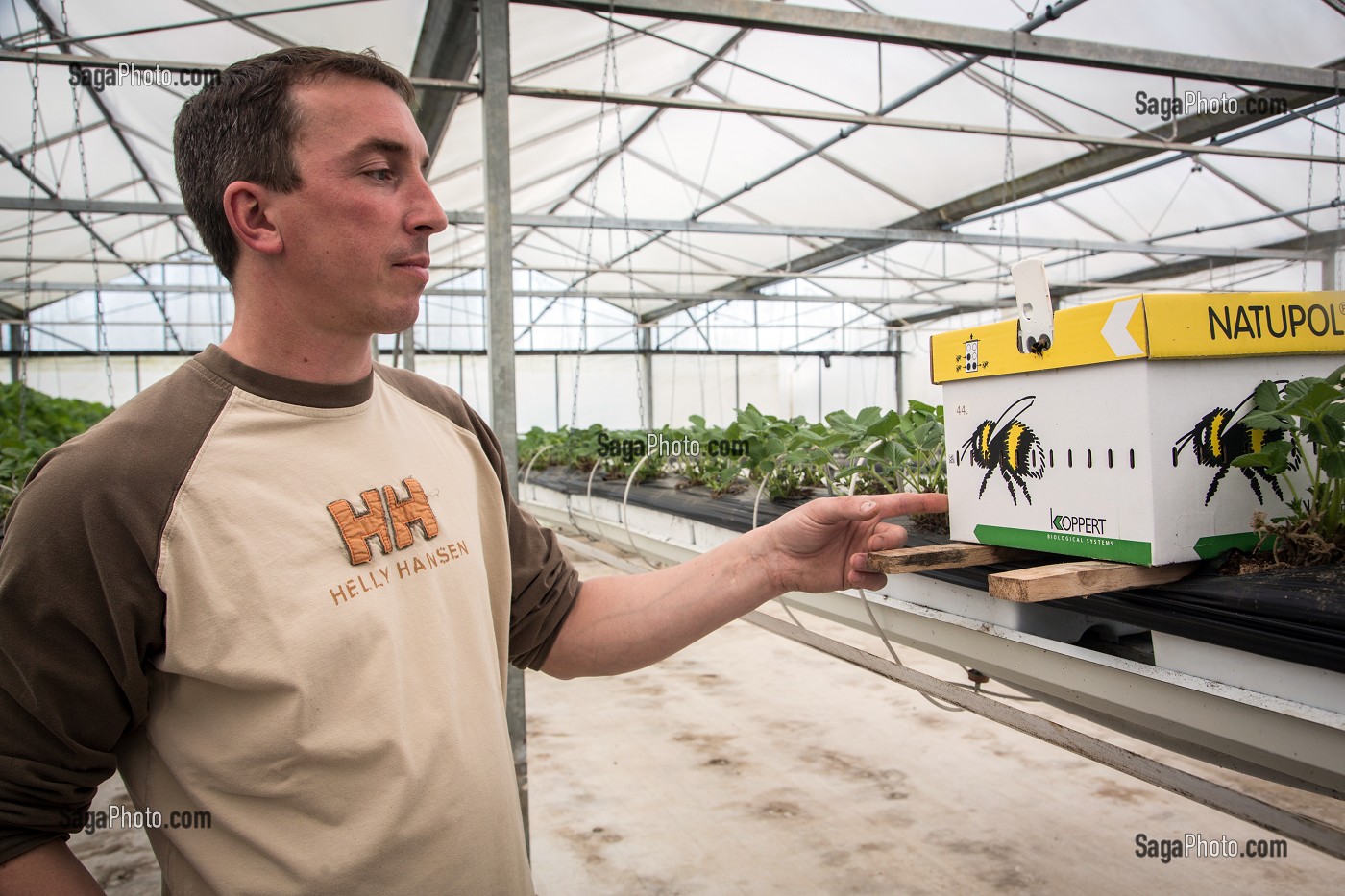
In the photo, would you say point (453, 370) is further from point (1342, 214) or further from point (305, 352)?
point (305, 352)

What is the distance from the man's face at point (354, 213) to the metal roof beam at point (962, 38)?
101 inches

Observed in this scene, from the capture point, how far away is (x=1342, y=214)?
750cm

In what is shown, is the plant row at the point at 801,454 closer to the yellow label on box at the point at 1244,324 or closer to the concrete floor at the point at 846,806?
the yellow label on box at the point at 1244,324

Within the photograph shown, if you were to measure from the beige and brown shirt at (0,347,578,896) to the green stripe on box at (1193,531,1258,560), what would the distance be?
2.98 ft

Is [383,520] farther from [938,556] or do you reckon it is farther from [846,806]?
[846,806]

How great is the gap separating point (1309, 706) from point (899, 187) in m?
7.62

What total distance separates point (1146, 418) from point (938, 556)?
31 centimetres

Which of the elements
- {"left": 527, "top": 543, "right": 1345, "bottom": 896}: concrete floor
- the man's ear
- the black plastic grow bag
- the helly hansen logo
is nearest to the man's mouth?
the man's ear

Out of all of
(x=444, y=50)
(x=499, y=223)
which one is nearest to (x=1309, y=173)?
(x=444, y=50)

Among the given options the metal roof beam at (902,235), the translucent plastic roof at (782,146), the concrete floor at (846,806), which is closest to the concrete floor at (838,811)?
the concrete floor at (846,806)

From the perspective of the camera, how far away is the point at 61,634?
0.67 metres

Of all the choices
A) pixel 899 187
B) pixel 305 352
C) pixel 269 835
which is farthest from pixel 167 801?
pixel 899 187

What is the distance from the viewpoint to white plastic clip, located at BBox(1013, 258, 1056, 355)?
3.64 ft

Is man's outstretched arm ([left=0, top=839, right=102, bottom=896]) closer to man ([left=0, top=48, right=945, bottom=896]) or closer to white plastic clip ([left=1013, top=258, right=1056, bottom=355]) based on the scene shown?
man ([left=0, top=48, right=945, bottom=896])
